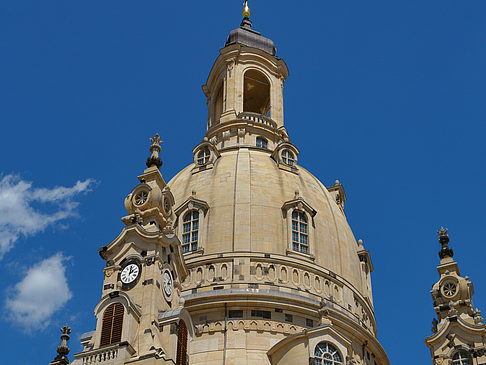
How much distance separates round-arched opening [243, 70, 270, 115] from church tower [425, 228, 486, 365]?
24990 millimetres

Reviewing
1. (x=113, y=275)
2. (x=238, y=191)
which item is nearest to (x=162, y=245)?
(x=113, y=275)

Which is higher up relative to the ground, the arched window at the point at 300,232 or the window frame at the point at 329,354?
the arched window at the point at 300,232

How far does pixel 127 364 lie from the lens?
141ft

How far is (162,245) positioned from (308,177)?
56.9 feet

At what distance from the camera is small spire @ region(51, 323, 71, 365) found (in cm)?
4781

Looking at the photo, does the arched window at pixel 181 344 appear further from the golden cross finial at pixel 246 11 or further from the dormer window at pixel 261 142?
the golden cross finial at pixel 246 11

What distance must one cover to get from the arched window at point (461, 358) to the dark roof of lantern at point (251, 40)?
3276 centimetres

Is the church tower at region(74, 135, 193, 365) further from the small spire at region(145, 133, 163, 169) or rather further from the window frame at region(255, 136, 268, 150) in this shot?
the window frame at region(255, 136, 268, 150)

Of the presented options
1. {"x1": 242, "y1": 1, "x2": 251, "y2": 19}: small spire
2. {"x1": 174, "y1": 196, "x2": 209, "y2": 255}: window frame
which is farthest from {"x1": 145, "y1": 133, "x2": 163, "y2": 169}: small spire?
{"x1": 242, "y1": 1, "x2": 251, "y2": 19}: small spire

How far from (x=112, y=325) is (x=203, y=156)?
20.5m

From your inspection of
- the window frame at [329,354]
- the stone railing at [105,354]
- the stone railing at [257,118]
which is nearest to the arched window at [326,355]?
the window frame at [329,354]

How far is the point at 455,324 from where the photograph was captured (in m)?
50.6

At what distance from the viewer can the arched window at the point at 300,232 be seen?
56.5m

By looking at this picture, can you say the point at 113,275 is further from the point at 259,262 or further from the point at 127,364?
the point at 259,262
